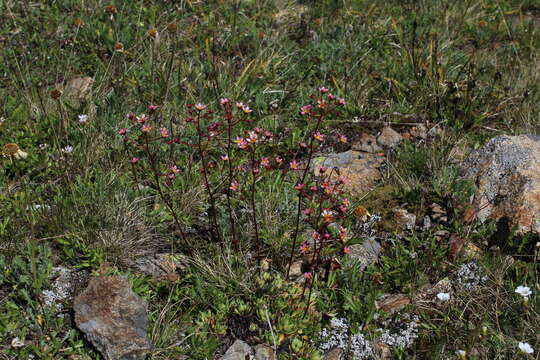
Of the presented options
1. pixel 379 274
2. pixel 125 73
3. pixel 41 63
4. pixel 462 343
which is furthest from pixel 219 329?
pixel 41 63

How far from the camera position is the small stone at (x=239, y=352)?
9.23 ft

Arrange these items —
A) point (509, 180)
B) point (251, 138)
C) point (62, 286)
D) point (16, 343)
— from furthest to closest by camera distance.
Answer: point (509, 180)
point (62, 286)
point (251, 138)
point (16, 343)

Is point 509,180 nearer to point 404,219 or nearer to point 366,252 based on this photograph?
point 404,219

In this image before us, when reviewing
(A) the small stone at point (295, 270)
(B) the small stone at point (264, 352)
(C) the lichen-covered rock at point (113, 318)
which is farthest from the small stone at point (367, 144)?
(C) the lichen-covered rock at point (113, 318)

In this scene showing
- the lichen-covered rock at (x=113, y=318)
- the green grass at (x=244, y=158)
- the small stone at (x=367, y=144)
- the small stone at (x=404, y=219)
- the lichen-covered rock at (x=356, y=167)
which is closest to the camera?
the lichen-covered rock at (x=113, y=318)

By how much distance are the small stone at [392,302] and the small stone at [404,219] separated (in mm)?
597

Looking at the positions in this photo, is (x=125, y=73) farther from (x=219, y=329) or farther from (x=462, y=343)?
(x=462, y=343)

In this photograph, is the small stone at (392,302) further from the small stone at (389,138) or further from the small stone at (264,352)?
the small stone at (389,138)

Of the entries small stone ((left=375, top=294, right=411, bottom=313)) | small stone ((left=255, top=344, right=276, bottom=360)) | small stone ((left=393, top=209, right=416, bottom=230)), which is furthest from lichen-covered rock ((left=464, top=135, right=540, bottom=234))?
small stone ((left=255, top=344, right=276, bottom=360))

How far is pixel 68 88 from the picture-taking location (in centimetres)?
461

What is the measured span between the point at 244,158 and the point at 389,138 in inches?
46.4

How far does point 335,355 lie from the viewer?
9.39 ft

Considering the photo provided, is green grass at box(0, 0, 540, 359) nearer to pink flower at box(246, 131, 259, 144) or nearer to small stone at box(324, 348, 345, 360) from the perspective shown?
small stone at box(324, 348, 345, 360)

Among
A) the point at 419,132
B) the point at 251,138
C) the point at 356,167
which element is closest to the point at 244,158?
the point at 356,167
